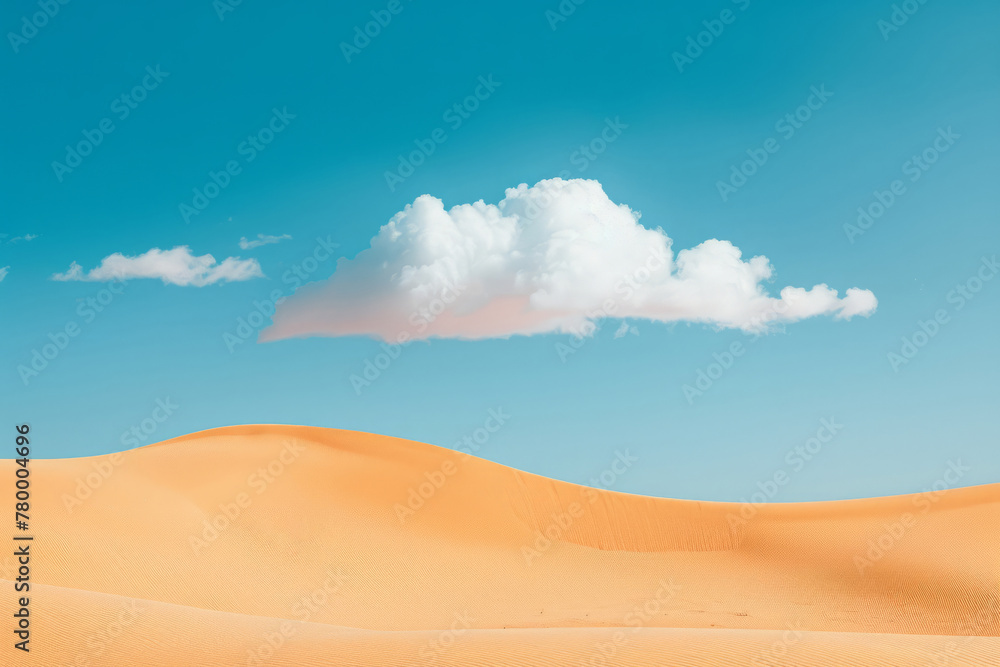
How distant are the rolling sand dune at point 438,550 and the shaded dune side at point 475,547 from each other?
9 cm

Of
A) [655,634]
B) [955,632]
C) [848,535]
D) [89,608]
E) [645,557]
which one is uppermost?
[848,535]

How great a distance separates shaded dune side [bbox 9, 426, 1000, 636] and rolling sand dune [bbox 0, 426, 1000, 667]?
9 centimetres

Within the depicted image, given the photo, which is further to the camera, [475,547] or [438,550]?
[475,547]

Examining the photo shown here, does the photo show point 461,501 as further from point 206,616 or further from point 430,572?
point 206,616

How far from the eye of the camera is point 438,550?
2997 cm

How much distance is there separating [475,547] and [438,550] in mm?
1658

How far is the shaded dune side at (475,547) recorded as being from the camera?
24.4 metres

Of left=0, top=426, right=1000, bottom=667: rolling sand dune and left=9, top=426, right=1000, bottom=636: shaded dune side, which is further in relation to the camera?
left=9, top=426, right=1000, bottom=636: shaded dune side

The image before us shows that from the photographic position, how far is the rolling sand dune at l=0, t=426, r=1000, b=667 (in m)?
23.3

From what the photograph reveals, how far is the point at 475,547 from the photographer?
3084 centimetres

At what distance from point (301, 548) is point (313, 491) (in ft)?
15.3

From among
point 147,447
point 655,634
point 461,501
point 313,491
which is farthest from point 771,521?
point 147,447

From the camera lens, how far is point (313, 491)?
1281 inches

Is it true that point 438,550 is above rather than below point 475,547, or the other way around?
below
